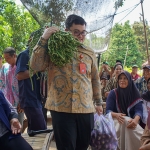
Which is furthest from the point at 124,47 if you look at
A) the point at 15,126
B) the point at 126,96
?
the point at 15,126

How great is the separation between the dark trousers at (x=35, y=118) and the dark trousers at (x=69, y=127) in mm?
809

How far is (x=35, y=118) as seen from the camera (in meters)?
2.87

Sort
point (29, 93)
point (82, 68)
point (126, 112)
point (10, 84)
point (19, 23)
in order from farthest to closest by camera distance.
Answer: point (19, 23) → point (10, 84) → point (126, 112) → point (29, 93) → point (82, 68)

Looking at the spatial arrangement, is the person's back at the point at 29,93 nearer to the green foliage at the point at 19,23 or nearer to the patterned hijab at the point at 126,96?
the patterned hijab at the point at 126,96

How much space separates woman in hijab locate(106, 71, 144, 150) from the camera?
3301 millimetres

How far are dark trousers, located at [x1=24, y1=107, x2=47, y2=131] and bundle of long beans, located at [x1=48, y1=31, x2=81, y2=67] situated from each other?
1.01 metres

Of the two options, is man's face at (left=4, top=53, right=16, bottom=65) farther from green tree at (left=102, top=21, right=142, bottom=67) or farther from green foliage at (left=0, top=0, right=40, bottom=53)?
green tree at (left=102, top=21, right=142, bottom=67)

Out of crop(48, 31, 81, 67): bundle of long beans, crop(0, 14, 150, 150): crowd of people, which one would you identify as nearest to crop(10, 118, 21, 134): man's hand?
crop(0, 14, 150, 150): crowd of people

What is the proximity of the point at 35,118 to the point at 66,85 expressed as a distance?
1011 mm

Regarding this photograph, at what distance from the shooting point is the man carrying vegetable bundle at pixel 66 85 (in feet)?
6.49

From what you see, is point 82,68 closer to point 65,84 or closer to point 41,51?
point 65,84

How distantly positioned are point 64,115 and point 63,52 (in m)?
0.50

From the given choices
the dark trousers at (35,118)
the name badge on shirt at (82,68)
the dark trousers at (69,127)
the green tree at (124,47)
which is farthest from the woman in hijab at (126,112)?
the green tree at (124,47)

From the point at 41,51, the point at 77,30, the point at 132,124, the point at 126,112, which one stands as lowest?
the point at 132,124
